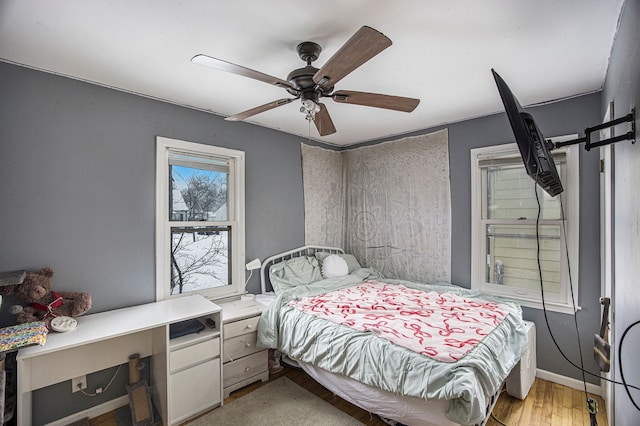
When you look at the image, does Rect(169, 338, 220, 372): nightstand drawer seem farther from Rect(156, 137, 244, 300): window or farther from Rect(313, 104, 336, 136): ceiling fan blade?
Rect(313, 104, 336, 136): ceiling fan blade

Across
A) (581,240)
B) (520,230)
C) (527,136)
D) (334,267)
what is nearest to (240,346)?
(334,267)

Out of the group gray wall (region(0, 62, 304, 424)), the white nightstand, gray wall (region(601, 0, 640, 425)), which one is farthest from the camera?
the white nightstand

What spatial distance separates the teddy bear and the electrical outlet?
0.49m

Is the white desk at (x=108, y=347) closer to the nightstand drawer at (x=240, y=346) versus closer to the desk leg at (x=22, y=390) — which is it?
the desk leg at (x=22, y=390)

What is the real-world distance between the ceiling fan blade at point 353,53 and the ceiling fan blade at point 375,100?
0.20 m

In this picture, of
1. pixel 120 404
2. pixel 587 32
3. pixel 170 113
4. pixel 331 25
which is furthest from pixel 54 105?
pixel 587 32

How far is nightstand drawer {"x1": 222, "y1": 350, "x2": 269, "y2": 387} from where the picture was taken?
2.42 metres

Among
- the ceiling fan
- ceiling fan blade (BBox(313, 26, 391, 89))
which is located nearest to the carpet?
the ceiling fan

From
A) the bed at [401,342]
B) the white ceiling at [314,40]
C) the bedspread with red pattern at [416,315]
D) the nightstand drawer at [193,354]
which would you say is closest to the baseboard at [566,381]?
the bed at [401,342]

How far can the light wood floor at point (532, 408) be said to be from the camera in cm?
212

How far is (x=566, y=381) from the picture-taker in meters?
2.54

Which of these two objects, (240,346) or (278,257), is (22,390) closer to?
(240,346)

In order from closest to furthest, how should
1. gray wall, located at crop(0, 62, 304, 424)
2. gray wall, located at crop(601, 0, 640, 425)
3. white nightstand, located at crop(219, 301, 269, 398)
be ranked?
gray wall, located at crop(601, 0, 640, 425), gray wall, located at crop(0, 62, 304, 424), white nightstand, located at crop(219, 301, 269, 398)

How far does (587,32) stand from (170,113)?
2.91 metres
